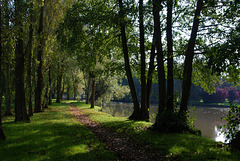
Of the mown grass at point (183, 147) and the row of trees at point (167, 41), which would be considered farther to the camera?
the row of trees at point (167, 41)

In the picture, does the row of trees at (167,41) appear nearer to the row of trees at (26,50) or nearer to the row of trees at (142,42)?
the row of trees at (142,42)

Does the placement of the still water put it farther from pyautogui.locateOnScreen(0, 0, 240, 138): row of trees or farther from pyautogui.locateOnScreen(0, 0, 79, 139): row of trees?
pyautogui.locateOnScreen(0, 0, 79, 139): row of trees

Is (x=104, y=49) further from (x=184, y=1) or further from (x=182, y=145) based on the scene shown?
(x=182, y=145)

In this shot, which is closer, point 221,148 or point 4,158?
point 4,158

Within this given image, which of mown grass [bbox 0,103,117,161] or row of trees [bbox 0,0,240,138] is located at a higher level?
row of trees [bbox 0,0,240,138]

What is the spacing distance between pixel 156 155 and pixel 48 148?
4482mm

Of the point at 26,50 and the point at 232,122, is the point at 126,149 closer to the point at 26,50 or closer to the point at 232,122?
the point at 232,122

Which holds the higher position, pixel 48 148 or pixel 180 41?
pixel 180 41

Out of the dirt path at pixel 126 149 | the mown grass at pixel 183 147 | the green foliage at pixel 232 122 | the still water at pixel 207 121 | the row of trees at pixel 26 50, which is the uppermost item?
the row of trees at pixel 26 50

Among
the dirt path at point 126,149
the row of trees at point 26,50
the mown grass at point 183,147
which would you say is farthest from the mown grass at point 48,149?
the mown grass at point 183,147

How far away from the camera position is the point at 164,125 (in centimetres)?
1066

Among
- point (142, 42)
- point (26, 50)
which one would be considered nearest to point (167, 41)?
point (142, 42)

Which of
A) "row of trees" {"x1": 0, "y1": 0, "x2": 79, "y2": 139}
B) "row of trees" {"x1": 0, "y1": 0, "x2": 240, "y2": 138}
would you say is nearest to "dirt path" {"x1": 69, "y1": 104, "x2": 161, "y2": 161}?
"row of trees" {"x1": 0, "y1": 0, "x2": 240, "y2": 138}

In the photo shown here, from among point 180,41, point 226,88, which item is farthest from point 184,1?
point 226,88
